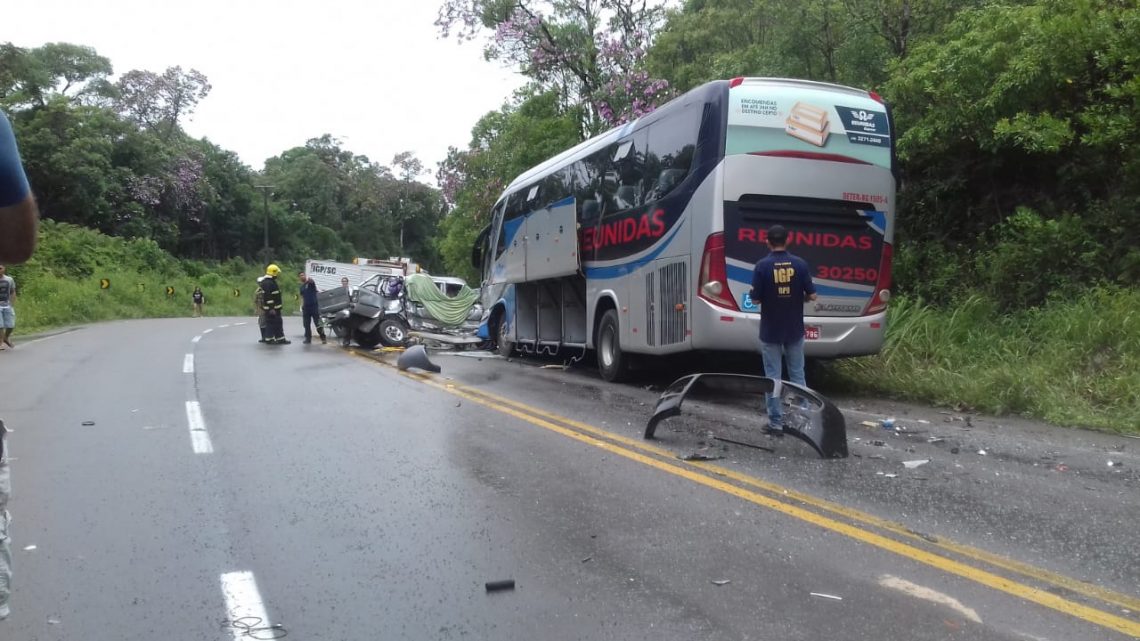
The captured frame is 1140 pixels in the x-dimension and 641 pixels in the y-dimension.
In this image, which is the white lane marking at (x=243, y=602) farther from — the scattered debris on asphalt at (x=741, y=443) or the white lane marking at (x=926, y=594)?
the scattered debris on asphalt at (x=741, y=443)

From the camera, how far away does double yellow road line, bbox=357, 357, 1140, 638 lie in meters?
3.94

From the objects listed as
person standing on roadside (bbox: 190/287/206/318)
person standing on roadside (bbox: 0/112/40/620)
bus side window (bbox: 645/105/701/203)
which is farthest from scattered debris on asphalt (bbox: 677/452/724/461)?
person standing on roadside (bbox: 190/287/206/318)

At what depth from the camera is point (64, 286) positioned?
115 feet

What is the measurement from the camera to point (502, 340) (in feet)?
58.7

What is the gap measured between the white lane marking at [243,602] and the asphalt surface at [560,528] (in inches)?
0.7

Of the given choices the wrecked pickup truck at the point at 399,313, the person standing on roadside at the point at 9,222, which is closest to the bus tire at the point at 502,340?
the wrecked pickup truck at the point at 399,313

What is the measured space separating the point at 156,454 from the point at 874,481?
224 inches

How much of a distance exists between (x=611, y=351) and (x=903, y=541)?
8.12 m

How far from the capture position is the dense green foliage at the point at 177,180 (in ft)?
140

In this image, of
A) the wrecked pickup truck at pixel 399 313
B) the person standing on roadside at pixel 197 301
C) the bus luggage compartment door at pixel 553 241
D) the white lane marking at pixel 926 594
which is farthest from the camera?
the person standing on roadside at pixel 197 301

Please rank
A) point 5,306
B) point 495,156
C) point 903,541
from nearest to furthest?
point 903,541
point 5,306
point 495,156

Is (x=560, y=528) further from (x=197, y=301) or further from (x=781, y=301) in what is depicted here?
(x=197, y=301)

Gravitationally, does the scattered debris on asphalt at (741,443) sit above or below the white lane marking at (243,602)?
above

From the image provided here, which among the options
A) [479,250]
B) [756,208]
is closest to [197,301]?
[479,250]
